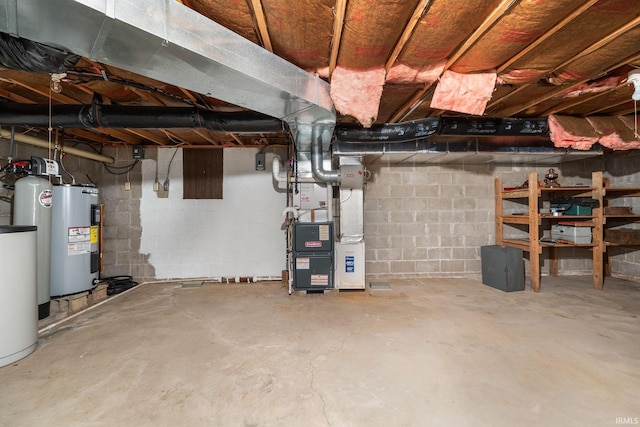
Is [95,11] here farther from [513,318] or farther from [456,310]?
[513,318]

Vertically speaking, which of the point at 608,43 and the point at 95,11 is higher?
the point at 608,43

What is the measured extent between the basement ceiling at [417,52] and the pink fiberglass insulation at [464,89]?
35 millimetres

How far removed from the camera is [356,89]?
2078mm

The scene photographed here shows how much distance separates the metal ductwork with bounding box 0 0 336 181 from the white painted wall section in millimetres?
2187

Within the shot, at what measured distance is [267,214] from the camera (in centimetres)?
412

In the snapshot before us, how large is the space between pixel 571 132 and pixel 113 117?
178 inches

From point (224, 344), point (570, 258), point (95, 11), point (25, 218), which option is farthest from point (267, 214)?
point (570, 258)

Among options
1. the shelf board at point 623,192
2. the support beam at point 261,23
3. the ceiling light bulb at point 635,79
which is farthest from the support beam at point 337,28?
the shelf board at point 623,192

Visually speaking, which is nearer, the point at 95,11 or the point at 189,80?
the point at 95,11

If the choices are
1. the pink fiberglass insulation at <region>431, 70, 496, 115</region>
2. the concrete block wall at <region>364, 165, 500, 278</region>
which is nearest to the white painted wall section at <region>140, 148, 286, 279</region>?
the concrete block wall at <region>364, 165, 500, 278</region>

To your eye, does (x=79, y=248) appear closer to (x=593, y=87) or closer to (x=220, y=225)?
(x=220, y=225)

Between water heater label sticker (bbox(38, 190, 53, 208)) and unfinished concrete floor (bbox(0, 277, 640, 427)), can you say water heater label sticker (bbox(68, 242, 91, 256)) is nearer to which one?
water heater label sticker (bbox(38, 190, 53, 208))

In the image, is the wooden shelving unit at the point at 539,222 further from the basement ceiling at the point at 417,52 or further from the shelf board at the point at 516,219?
the basement ceiling at the point at 417,52

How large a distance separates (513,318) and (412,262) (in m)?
1.59
